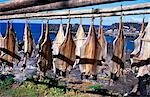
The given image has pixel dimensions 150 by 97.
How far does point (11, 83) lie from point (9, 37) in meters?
12.8

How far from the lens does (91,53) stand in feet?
11.6

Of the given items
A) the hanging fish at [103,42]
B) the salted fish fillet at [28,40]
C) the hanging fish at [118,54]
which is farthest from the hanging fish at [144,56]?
the salted fish fillet at [28,40]

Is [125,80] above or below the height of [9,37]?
below

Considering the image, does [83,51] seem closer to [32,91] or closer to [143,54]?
[143,54]

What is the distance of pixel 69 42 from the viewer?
12.0ft

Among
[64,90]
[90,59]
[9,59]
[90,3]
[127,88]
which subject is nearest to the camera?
[90,3]

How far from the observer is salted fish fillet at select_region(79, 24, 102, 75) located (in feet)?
11.4

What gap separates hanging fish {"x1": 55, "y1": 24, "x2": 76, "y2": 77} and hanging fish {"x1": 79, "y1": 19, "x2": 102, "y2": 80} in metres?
0.18

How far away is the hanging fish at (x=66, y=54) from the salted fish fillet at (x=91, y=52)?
183 millimetres

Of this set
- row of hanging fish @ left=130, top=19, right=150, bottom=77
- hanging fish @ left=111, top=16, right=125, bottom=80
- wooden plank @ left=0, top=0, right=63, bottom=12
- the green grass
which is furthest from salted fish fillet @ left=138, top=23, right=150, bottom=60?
the green grass

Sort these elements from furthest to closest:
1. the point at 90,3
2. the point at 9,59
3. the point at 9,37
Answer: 1. the point at 9,59
2. the point at 9,37
3. the point at 90,3

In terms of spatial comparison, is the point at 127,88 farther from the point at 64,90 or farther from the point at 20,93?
the point at 20,93

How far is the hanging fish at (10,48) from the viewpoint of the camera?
4418 mm

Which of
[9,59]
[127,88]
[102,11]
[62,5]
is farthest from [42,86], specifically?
[62,5]
